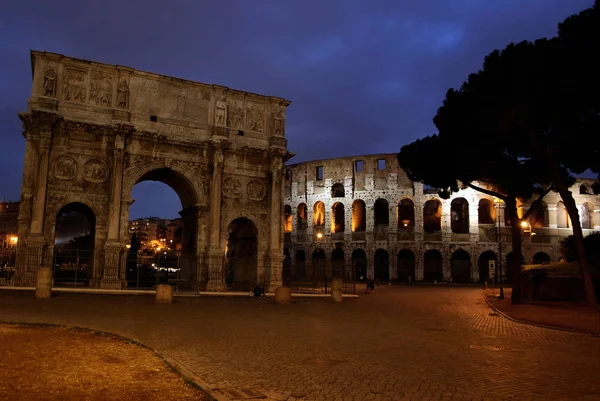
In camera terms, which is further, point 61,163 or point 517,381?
point 61,163

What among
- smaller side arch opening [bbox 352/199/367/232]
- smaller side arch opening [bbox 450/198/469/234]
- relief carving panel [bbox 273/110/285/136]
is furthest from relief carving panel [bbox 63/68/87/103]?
smaller side arch opening [bbox 450/198/469/234]

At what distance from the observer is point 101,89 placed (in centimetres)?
2373

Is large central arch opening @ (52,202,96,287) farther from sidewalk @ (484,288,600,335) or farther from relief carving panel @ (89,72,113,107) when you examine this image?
sidewalk @ (484,288,600,335)

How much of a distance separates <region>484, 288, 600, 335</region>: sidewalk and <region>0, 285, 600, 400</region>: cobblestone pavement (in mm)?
869

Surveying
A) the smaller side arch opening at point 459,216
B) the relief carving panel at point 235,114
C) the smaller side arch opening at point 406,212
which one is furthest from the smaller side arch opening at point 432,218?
the relief carving panel at point 235,114

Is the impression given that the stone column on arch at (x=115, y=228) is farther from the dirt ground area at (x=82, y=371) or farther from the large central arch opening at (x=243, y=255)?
the dirt ground area at (x=82, y=371)

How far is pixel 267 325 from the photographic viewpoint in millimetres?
12508

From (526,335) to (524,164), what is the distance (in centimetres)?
1338

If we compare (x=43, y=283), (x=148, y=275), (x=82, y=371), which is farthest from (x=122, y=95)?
(x=82, y=371)

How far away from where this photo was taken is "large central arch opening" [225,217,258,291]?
2744cm

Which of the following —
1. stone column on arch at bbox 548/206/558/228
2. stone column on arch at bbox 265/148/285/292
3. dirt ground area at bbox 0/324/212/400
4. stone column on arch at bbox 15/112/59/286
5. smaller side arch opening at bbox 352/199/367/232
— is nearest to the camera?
dirt ground area at bbox 0/324/212/400

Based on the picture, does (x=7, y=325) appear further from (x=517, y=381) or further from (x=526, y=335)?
(x=526, y=335)

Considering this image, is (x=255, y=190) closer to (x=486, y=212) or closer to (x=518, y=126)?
(x=518, y=126)

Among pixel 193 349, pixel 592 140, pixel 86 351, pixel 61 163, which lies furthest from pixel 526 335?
pixel 61 163
